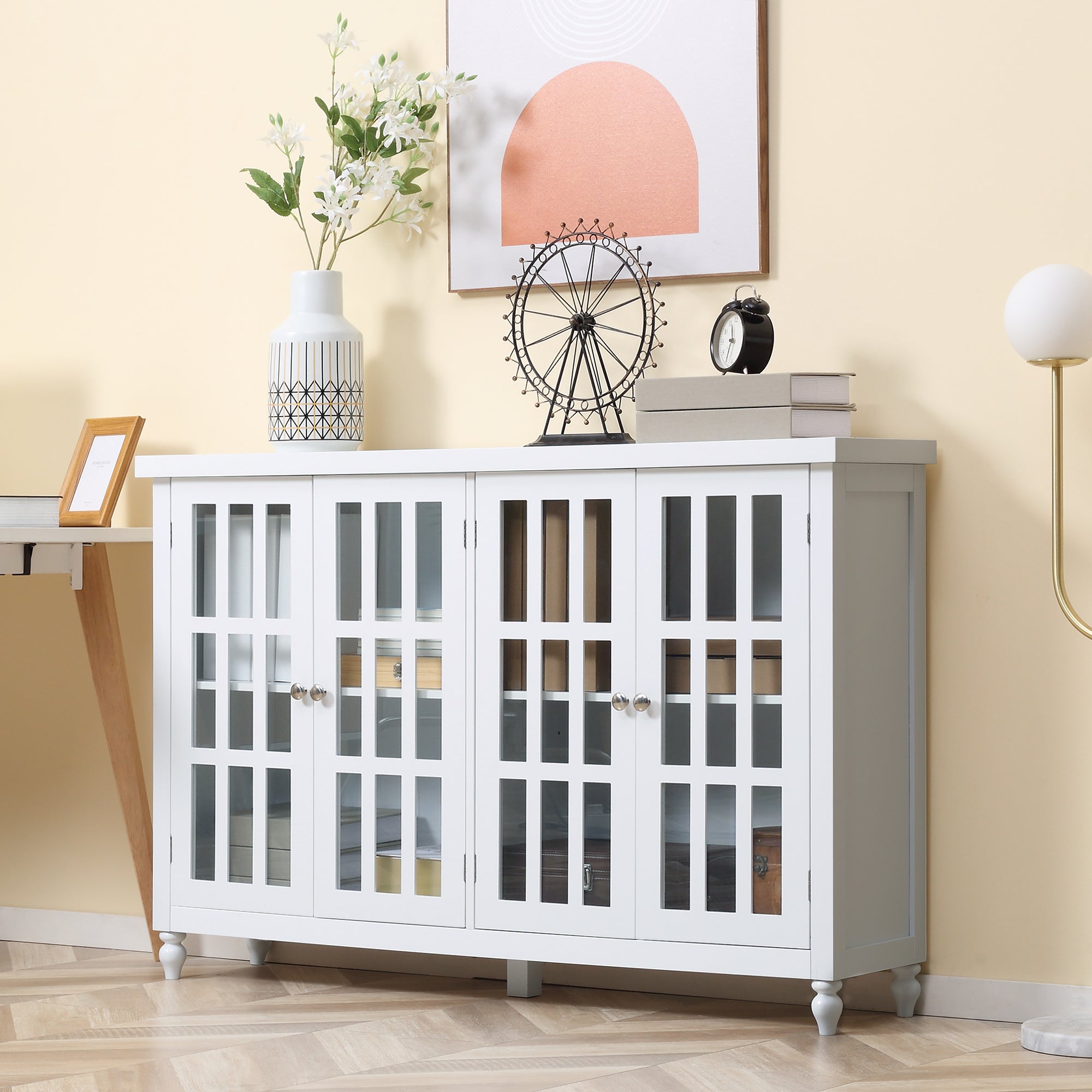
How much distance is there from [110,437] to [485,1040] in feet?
4.68

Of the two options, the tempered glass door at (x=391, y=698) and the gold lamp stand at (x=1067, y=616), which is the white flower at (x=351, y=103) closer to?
the tempered glass door at (x=391, y=698)

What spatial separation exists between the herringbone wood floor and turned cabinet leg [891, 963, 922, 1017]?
Answer: 24 mm

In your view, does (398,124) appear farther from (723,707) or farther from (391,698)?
(723,707)

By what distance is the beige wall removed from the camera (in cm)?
238

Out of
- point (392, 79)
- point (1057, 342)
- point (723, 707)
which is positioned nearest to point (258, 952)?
point (723, 707)

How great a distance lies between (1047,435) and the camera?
93.7 inches

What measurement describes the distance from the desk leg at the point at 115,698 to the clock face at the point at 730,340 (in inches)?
50.0

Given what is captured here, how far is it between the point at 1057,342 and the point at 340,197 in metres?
1.33

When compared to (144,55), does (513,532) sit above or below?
below

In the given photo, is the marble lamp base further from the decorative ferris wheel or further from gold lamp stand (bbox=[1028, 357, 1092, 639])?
the decorative ferris wheel

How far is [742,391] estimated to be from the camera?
7.45 feet

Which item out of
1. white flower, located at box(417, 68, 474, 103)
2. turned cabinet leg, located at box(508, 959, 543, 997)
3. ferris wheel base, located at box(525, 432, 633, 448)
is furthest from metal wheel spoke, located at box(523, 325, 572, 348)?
turned cabinet leg, located at box(508, 959, 543, 997)

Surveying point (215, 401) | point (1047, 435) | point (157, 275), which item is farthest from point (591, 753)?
point (157, 275)

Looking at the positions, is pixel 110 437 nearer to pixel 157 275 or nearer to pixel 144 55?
pixel 157 275
